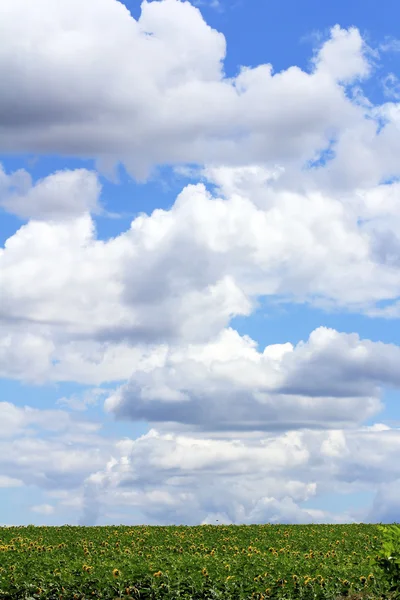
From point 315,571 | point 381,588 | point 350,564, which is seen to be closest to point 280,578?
point 315,571

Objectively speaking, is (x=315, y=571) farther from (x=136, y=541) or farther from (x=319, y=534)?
(x=319, y=534)

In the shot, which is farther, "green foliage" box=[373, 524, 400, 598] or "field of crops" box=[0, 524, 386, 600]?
"field of crops" box=[0, 524, 386, 600]

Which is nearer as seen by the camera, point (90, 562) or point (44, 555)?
point (90, 562)

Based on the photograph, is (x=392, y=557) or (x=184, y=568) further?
(x=184, y=568)

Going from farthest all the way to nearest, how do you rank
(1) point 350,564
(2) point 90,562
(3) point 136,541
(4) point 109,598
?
(3) point 136,541
(1) point 350,564
(2) point 90,562
(4) point 109,598

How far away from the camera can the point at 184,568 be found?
1706 centimetres

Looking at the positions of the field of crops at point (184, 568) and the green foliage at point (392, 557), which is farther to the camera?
the field of crops at point (184, 568)

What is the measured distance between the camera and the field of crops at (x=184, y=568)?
16031 mm

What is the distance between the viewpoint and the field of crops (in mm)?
16031

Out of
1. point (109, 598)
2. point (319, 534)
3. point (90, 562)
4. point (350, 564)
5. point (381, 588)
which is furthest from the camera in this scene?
point (319, 534)

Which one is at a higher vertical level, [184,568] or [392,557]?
[392,557]

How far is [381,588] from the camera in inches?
669

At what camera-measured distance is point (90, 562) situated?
60.1ft

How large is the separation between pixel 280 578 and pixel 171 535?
10078 mm
